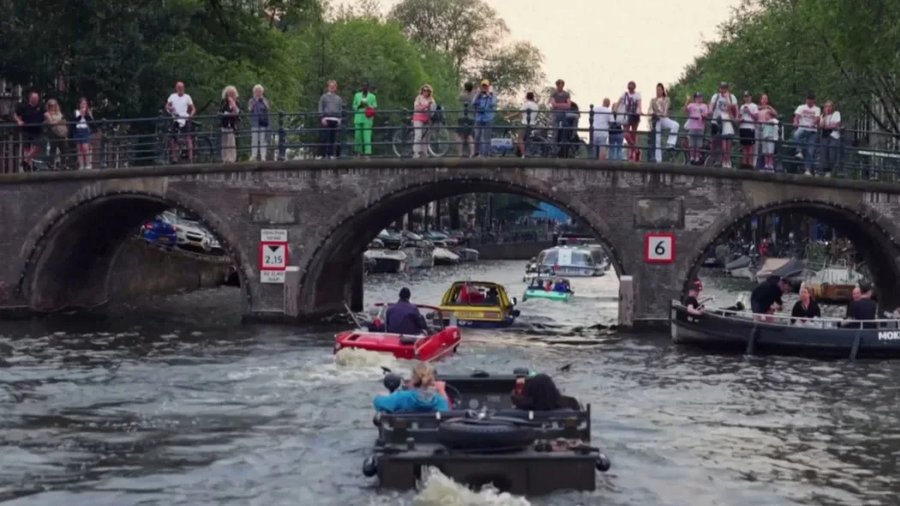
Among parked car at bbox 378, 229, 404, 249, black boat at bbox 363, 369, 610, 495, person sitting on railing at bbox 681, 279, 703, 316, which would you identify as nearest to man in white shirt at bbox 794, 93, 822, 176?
person sitting on railing at bbox 681, 279, 703, 316

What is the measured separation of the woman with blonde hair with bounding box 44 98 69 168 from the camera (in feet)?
Answer: 125

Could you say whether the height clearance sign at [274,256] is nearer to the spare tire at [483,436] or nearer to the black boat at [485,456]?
the black boat at [485,456]

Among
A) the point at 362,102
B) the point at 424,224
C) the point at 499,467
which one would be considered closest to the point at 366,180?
the point at 362,102

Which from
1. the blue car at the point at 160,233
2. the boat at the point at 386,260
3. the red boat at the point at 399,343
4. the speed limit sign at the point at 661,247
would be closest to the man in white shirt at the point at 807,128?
the speed limit sign at the point at 661,247

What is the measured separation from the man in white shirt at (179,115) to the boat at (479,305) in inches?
264

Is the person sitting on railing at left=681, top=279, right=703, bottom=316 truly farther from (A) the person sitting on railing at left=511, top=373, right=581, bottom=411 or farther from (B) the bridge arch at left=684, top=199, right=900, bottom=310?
(A) the person sitting on railing at left=511, top=373, right=581, bottom=411

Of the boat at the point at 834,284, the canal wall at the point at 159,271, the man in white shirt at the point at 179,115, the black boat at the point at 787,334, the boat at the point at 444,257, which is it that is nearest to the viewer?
the black boat at the point at 787,334

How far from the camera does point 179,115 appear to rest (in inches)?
1500

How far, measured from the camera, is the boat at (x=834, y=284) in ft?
164

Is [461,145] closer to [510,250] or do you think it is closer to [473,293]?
[473,293]

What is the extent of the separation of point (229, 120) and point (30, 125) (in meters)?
4.39

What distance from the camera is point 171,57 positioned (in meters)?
47.4

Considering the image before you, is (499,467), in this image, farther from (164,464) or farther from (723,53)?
(723,53)

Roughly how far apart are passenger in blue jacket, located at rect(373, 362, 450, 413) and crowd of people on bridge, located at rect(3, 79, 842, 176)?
15855mm
